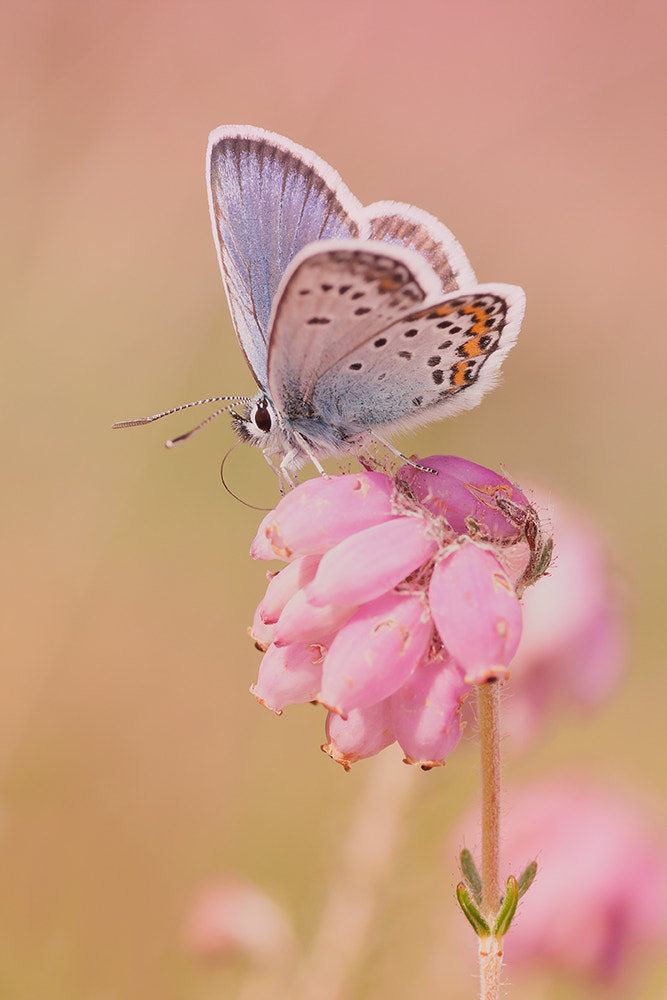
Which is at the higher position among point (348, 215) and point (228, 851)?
point (348, 215)

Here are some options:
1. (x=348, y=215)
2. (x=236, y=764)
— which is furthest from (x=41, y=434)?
(x=348, y=215)

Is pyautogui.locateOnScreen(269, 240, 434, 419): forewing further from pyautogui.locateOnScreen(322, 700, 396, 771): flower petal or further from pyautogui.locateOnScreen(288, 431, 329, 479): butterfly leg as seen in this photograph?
pyautogui.locateOnScreen(322, 700, 396, 771): flower petal

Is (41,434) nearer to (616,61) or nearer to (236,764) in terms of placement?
(236,764)

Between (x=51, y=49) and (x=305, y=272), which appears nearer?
(x=305, y=272)

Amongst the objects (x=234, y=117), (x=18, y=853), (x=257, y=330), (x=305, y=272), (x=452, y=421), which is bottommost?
(x=18, y=853)

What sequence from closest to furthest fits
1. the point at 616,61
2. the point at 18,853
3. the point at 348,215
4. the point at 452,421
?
the point at 348,215 < the point at 18,853 < the point at 452,421 < the point at 616,61

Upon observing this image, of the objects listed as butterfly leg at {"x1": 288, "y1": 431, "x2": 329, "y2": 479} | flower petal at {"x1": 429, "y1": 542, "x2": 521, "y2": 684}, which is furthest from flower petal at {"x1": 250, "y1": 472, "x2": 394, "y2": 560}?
butterfly leg at {"x1": 288, "y1": 431, "x2": 329, "y2": 479}
